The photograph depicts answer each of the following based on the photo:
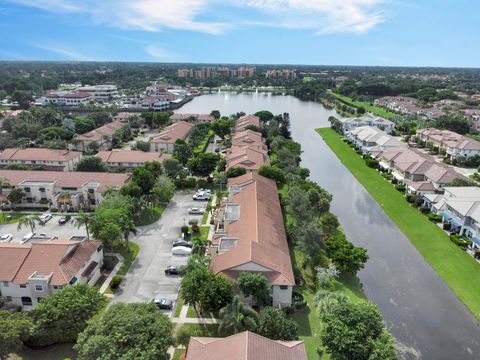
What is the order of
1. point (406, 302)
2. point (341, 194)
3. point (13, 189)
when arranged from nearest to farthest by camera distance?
1. point (406, 302)
2. point (13, 189)
3. point (341, 194)

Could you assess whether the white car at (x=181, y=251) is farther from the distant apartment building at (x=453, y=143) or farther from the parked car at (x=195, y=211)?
the distant apartment building at (x=453, y=143)

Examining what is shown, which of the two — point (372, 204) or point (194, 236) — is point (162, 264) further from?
point (372, 204)

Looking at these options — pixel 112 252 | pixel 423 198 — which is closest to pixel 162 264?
pixel 112 252

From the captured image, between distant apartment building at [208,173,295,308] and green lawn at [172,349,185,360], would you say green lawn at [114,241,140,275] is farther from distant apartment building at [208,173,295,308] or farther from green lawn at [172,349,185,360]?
green lawn at [172,349,185,360]

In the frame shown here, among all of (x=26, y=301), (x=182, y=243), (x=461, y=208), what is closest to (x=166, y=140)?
(x=182, y=243)

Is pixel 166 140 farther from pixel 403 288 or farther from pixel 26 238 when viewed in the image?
pixel 403 288

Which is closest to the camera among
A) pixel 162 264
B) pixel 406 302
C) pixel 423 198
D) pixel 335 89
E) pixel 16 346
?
pixel 16 346

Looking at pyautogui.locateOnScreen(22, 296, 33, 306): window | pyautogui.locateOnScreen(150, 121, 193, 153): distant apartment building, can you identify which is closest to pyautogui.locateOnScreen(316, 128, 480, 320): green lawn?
pyautogui.locateOnScreen(22, 296, 33, 306): window
